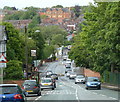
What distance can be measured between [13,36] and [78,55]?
3317cm

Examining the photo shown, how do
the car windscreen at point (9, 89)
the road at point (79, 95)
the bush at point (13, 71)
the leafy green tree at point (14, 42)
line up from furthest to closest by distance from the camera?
the leafy green tree at point (14, 42) < the bush at point (13, 71) < the road at point (79, 95) < the car windscreen at point (9, 89)

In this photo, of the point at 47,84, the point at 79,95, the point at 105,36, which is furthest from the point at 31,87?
the point at 47,84

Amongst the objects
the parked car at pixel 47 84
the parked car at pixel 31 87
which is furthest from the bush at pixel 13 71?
the parked car at pixel 31 87

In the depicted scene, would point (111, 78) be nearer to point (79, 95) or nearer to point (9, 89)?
point (79, 95)

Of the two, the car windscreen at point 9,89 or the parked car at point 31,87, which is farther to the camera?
the parked car at point 31,87

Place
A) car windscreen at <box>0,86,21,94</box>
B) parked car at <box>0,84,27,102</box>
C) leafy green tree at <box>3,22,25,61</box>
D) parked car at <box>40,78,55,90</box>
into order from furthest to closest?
leafy green tree at <box>3,22,25,61</box> → parked car at <box>40,78,55,90</box> → car windscreen at <box>0,86,21,94</box> → parked car at <box>0,84,27,102</box>

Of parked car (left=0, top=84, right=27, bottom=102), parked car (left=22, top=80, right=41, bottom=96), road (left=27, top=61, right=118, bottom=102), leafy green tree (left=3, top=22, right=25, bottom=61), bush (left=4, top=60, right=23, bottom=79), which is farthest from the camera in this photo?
leafy green tree (left=3, top=22, right=25, bottom=61)

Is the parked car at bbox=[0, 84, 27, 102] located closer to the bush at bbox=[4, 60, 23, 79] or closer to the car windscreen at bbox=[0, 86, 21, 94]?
the car windscreen at bbox=[0, 86, 21, 94]

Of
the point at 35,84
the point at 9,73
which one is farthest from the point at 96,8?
the point at 35,84

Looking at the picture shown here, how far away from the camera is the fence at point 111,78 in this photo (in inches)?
2508

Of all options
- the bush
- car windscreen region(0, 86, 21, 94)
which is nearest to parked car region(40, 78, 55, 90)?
the bush

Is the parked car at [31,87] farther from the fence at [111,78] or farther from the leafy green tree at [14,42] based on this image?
the leafy green tree at [14,42]

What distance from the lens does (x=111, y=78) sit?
68.9 metres

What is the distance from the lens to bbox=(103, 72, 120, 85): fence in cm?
6372
